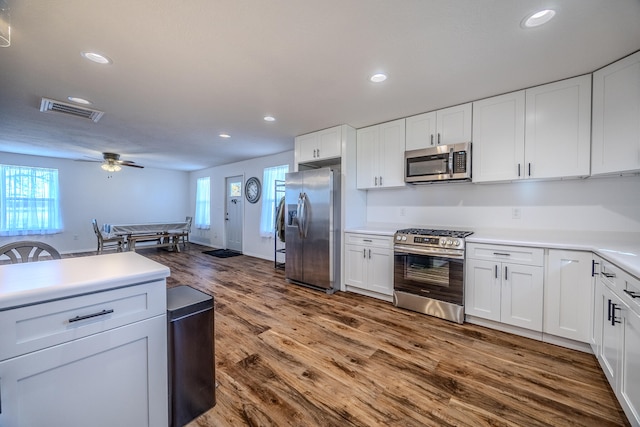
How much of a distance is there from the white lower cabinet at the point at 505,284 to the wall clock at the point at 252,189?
464cm

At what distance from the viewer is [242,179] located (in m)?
6.66

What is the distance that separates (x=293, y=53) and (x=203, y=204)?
23.1 ft

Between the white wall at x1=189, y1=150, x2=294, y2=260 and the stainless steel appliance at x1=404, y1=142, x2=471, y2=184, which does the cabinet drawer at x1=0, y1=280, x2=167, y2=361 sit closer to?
the stainless steel appliance at x1=404, y1=142, x2=471, y2=184

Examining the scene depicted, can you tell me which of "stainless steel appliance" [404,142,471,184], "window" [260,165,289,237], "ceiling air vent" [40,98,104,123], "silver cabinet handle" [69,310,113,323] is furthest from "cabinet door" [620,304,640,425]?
"ceiling air vent" [40,98,104,123]

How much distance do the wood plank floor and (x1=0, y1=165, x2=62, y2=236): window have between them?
248 inches

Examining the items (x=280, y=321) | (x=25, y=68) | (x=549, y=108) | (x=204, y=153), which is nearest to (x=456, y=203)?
(x=549, y=108)

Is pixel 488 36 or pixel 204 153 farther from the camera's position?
pixel 204 153

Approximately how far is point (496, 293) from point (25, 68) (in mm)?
4673

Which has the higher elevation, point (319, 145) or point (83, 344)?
point (319, 145)

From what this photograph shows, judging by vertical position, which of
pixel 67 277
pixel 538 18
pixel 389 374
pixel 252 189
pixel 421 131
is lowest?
pixel 389 374

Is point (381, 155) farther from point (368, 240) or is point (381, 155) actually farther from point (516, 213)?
point (516, 213)

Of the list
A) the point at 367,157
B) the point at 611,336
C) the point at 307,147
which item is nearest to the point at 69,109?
the point at 307,147

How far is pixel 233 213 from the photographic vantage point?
23.0 ft

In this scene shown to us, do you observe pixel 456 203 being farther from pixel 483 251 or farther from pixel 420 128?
pixel 420 128
